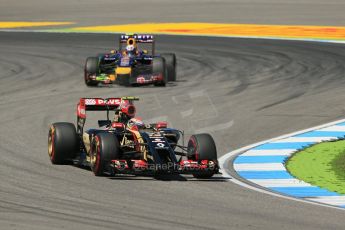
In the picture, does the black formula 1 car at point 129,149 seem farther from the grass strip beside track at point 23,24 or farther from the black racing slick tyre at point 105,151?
the grass strip beside track at point 23,24

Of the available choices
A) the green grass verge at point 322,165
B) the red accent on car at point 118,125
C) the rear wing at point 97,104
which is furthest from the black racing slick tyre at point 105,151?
the green grass verge at point 322,165

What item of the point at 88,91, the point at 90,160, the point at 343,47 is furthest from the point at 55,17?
the point at 90,160

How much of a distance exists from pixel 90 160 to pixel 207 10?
41334 millimetres

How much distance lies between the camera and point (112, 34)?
4291 centimetres

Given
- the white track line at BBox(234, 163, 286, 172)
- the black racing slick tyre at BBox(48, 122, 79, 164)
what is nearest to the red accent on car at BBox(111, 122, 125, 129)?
the black racing slick tyre at BBox(48, 122, 79, 164)

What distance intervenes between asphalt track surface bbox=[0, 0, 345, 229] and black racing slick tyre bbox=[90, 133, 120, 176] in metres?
0.19

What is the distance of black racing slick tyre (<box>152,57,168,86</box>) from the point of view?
25.9 meters

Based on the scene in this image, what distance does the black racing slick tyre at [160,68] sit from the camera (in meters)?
25.9

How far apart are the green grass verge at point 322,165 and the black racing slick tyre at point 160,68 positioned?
351 inches

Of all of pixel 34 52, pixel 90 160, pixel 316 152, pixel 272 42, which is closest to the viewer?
pixel 90 160

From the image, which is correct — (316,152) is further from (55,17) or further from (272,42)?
(55,17)

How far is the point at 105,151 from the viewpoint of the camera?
13.9 metres

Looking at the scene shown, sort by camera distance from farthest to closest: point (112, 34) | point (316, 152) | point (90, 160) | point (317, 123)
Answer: point (112, 34) → point (317, 123) → point (316, 152) → point (90, 160)

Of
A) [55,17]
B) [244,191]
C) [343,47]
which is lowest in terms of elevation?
[244,191]
